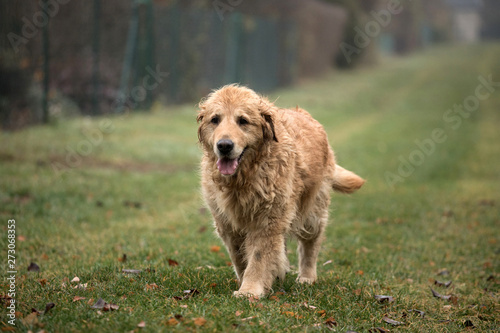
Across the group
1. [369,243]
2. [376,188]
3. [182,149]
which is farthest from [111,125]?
[369,243]

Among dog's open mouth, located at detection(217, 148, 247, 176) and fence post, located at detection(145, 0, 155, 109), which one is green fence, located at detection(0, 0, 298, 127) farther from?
dog's open mouth, located at detection(217, 148, 247, 176)

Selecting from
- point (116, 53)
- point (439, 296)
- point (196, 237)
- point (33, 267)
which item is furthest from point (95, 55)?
point (439, 296)

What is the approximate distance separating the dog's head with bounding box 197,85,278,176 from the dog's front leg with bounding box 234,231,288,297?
646 mm

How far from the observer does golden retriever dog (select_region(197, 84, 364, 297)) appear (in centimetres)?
482

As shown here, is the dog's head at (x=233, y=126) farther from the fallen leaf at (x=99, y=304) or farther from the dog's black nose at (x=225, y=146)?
the fallen leaf at (x=99, y=304)

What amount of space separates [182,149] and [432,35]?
67.1 m

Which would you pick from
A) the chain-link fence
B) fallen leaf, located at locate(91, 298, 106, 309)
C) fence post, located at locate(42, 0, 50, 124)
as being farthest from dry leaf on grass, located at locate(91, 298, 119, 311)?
fence post, located at locate(42, 0, 50, 124)

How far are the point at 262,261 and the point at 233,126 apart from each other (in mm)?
1140

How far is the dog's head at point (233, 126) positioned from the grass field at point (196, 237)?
1.14 metres

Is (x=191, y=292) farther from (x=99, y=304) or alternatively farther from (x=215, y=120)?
(x=215, y=120)

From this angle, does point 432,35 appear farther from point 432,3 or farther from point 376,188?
point 376,188

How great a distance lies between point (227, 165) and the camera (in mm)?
4758

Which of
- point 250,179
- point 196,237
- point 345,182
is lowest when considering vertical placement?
point 196,237

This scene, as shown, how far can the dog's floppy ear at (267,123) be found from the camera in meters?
4.97
